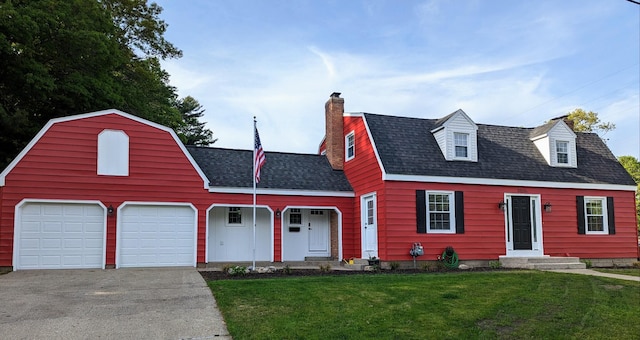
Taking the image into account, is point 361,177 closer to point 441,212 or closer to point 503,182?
point 441,212

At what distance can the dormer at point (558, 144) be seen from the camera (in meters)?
17.6

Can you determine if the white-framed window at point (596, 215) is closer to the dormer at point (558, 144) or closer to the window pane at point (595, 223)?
the window pane at point (595, 223)

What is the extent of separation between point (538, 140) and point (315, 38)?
916cm

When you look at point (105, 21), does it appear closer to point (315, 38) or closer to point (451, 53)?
point (315, 38)

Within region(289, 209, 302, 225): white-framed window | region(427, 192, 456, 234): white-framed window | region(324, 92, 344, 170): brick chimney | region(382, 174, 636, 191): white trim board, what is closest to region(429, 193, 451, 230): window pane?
region(427, 192, 456, 234): white-framed window

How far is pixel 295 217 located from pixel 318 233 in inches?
40.1

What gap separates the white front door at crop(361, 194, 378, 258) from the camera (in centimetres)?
1559

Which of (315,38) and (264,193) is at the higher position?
(315,38)

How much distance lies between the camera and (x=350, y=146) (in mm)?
18422

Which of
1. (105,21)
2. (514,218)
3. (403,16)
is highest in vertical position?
(105,21)

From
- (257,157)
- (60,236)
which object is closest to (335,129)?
(257,157)

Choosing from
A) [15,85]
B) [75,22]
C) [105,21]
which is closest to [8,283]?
[15,85]

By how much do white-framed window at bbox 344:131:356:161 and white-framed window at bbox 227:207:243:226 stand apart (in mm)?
4410

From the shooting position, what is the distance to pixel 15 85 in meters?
16.9
